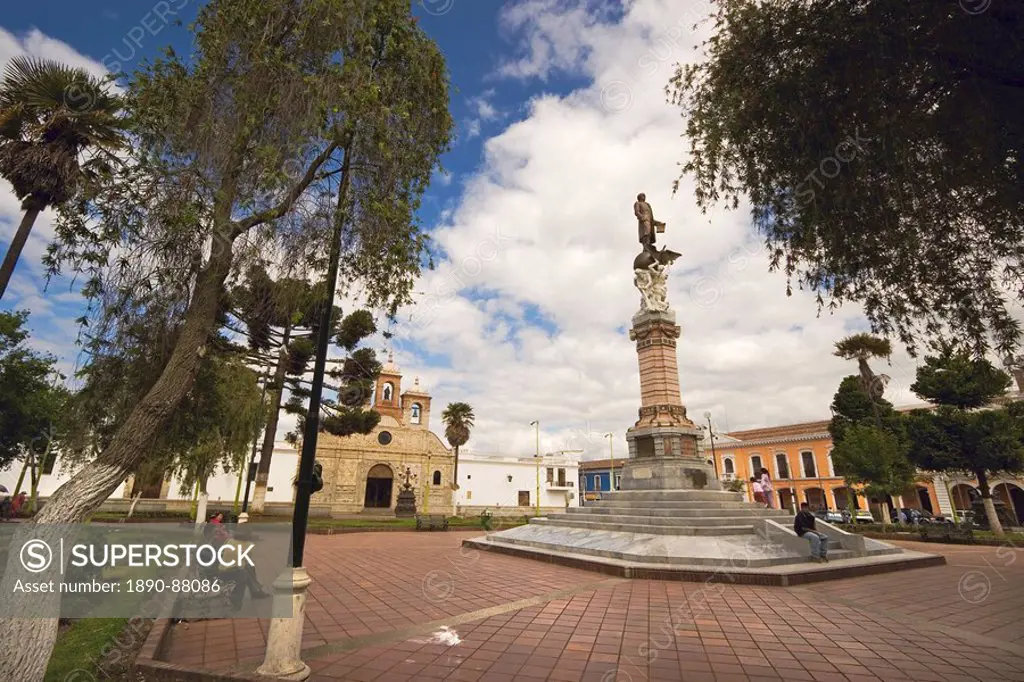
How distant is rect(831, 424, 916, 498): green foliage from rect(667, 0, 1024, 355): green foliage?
20924 mm

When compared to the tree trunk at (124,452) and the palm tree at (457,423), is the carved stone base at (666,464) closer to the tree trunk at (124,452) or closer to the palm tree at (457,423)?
the tree trunk at (124,452)

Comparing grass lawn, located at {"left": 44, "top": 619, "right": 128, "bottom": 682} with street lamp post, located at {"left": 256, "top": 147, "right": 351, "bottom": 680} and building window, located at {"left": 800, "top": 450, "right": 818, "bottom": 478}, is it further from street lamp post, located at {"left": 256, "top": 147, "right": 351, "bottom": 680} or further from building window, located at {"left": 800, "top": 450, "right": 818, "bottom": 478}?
building window, located at {"left": 800, "top": 450, "right": 818, "bottom": 478}

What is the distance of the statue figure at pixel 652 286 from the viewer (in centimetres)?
1666

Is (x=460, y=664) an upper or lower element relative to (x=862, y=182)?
lower

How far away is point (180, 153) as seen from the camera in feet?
17.9

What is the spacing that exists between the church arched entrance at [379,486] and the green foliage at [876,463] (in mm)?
31970

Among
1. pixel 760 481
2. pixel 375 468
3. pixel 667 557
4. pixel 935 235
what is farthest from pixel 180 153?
pixel 375 468

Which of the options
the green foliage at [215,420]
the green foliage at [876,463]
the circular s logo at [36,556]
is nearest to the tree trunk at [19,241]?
the green foliage at [215,420]

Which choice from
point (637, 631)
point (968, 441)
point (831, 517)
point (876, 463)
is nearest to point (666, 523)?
point (637, 631)

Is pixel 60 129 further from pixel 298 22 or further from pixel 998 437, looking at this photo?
pixel 998 437

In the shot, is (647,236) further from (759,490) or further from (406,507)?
(406,507)

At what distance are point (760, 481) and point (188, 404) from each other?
14.8 meters

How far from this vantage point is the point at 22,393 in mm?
20359

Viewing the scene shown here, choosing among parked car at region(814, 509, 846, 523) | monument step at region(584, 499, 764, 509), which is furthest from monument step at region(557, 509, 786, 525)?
parked car at region(814, 509, 846, 523)
